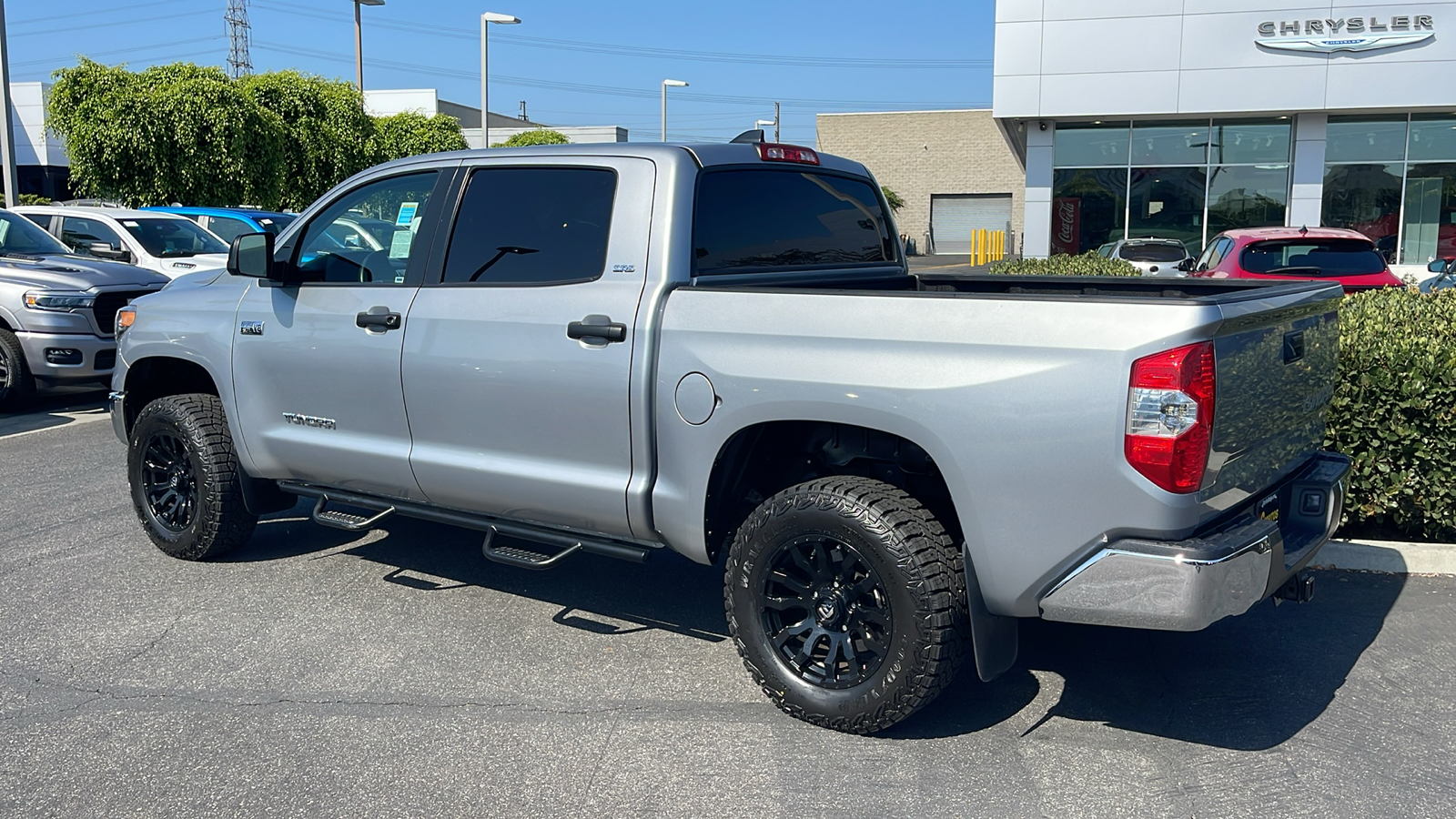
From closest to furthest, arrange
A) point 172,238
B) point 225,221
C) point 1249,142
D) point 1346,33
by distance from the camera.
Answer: point 172,238, point 225,221, point 1346,33, point 1249,142

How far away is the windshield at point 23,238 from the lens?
37.0 ft

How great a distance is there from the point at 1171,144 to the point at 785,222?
896 inches

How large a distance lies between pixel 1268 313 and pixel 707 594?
9.01 feet

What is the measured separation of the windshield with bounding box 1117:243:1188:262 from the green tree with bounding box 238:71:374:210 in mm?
15855

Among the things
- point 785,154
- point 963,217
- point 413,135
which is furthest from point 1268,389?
point 963,217

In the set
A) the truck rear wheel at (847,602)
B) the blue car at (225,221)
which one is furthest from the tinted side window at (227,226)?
the truck rear wheel at (847,602)

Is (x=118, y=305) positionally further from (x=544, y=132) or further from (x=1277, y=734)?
(x=544, y=132)

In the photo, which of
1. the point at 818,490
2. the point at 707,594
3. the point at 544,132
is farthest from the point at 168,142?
the point at 544,132

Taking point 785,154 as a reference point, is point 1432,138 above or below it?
above

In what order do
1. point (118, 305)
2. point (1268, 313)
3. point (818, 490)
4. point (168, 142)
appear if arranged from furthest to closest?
point (168, 142), point (118, 305), point (818, 490), point (1268, 313)

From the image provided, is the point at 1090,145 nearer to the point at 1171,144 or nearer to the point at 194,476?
the point at 1171,144

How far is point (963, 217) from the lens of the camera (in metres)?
52.7

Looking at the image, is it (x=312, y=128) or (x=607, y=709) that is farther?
(x=312, y=128)

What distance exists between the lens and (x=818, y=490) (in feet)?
12.9
